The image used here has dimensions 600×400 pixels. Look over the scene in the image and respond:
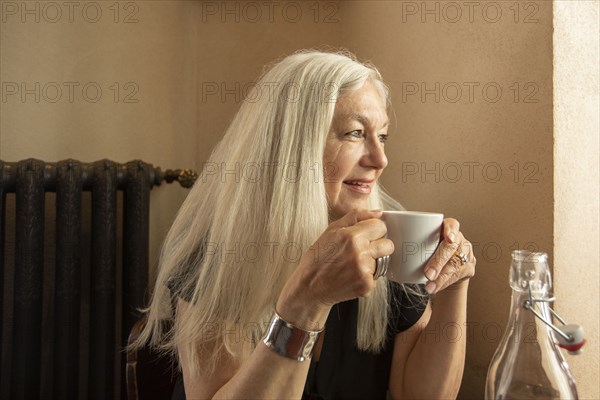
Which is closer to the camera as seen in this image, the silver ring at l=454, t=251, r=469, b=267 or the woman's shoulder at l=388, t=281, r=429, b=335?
the silver ring at l=454, t=251, r=469, b=267

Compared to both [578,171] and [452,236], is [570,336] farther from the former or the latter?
[578,171]

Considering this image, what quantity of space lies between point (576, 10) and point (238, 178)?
0.67m

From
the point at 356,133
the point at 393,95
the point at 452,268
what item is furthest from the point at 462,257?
the point at 393,95

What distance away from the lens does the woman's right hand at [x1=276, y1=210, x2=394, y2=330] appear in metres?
0.67

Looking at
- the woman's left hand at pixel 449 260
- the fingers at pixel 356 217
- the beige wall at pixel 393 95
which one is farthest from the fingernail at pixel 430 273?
the beige wall at pixel 393 95

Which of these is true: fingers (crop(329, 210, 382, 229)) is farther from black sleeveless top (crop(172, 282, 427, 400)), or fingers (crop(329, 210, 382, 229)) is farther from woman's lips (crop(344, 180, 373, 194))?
black sleeveless top (crop(172, 282, 427, 400))

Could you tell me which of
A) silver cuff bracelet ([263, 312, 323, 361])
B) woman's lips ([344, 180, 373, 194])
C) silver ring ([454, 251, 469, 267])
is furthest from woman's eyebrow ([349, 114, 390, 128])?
silver cuff bracelet ([263, 312, 323, 361])

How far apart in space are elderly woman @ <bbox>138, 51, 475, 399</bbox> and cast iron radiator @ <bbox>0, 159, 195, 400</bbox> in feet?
1.65

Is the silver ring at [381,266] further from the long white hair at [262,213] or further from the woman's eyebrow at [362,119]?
the woman's eyebrow at [362,119]

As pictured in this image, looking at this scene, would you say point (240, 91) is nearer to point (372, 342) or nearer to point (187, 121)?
point (187, 121)

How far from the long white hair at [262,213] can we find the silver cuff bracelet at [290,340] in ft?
0.75

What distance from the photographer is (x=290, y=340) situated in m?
0.70

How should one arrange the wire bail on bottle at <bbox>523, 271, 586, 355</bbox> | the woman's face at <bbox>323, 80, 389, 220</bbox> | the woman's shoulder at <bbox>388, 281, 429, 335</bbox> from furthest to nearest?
the woman's shoulder at <bbox>388, 281, 429, 335</bbox> < the woman's face at <bbox>323, 80, 389, 220</bbox> < the wire bail on bottle at <bbox>523, 271, 586, 355</bbox>

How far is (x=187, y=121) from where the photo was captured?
196 centimetres
